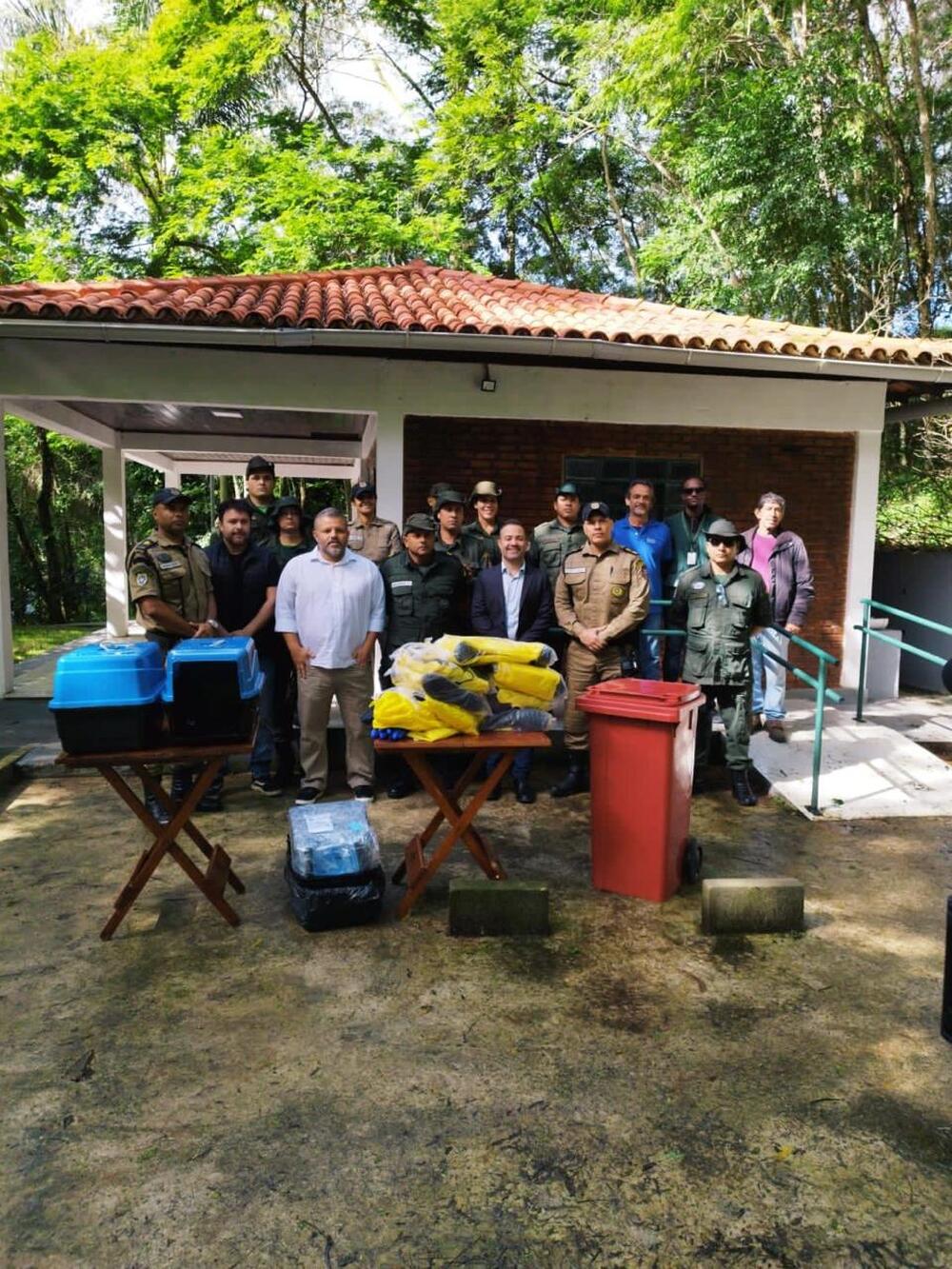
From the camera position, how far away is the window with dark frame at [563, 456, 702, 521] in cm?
817

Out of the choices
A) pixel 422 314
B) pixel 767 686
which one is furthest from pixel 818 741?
pixel 422 314

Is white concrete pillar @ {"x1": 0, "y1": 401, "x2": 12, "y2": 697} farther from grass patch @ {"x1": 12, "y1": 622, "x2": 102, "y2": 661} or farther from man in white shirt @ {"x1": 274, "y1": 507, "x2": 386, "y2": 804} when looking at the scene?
man in white shirt @ {"x1": 274, "y1": 507, "x2": 386, "y2": 804}

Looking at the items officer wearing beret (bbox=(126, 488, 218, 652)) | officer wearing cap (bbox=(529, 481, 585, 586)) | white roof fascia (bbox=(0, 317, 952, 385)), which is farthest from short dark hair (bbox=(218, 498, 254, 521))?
officer wearing cap (bbox=(529, 481, 585, 586))

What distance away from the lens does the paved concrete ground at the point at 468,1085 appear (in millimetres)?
2234

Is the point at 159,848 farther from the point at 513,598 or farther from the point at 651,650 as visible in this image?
the point at 651,650

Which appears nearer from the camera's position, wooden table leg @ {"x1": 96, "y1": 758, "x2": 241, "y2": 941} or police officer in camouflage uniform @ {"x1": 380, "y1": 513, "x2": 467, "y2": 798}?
wooden table leg @ {"x1": 96, "y1": 758, "x2": 241, "y2": 941}

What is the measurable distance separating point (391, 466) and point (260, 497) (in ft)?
6.29

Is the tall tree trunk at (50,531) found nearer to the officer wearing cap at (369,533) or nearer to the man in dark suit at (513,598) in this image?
the officer wearing cap at (369,533)

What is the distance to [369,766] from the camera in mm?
5723

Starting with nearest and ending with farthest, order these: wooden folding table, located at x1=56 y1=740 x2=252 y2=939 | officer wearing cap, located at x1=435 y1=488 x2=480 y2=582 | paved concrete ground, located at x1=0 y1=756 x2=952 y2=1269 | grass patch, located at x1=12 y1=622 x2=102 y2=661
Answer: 1. paved concrete ground, located at x1=0 y1=756 x2=952 y2=1269
2. wooden folding table, located at x1=56 y1=740 x2=252 y2=939
3. officer wearing cap, located at x1=435 y1=488 x2=480 y2=582
4. grass patch, located at x1=12 y1=622 x2=102 y2=661

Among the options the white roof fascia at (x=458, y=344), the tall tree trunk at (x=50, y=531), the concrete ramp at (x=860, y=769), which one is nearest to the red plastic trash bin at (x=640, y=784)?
the concrete ramp at (x=860, y=769)

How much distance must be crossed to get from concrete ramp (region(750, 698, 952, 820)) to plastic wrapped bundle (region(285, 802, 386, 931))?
3.05 meters

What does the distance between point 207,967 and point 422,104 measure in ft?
74.9

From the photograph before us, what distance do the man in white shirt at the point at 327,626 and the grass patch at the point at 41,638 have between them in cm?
646
